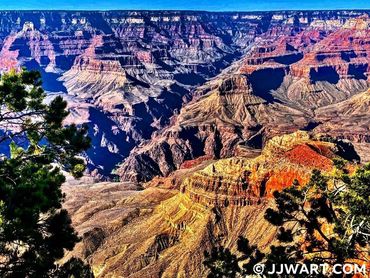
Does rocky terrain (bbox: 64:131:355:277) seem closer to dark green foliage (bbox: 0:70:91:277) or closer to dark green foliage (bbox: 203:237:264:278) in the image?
dark green foliage (bbox: 203:237:264:278)

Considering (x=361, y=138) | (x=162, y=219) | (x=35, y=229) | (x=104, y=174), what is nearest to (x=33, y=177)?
(x=35, y=229)

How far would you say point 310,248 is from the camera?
80.5 ft

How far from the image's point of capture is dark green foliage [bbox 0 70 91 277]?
68.6 feet

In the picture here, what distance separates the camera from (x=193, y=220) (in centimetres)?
6825

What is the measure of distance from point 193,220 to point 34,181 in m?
47.6

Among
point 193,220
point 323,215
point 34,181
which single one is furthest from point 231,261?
point 193,220

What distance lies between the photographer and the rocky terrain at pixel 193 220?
6072 cm

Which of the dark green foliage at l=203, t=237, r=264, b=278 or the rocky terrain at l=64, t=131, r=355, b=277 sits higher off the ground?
the dark green foliage at l=203, t=237, r=264, b=278

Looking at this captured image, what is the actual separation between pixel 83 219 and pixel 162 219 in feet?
47.2

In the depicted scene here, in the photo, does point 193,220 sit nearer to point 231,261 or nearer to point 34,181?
point 231,261

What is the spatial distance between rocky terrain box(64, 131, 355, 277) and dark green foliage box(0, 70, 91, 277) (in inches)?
1369

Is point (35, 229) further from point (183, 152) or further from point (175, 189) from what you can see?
point (183, 152)

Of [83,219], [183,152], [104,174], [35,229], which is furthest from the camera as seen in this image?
[183,152]

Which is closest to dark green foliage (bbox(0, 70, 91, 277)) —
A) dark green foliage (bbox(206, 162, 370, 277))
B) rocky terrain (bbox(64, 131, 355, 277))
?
dark green foliage (bbox(206, 162, 370, 277))
